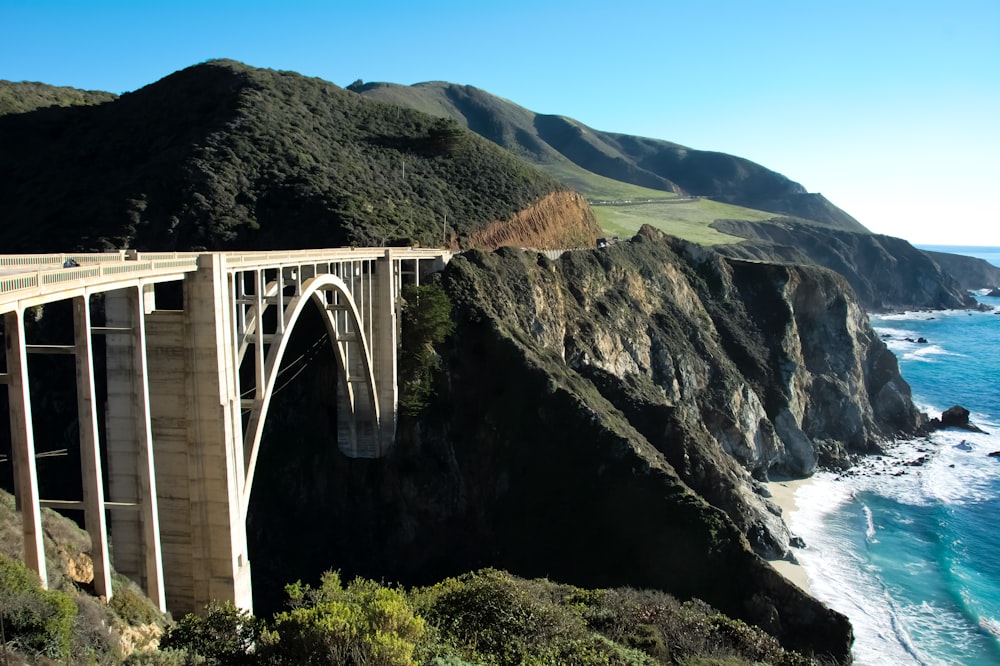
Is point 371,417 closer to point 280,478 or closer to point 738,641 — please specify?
point 280,478

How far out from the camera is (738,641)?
1917 centimetres

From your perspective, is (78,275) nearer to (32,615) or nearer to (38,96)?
(32,615)

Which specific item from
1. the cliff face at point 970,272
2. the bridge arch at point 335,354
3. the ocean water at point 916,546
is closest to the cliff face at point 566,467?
the ocean water at point 916,546

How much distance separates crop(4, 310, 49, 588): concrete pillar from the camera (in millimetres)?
9688

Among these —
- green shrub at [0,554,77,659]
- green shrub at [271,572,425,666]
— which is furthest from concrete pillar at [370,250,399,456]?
green shrub at [0,554,77,659]

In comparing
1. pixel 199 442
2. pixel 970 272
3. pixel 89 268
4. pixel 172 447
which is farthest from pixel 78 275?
pixel 970 272

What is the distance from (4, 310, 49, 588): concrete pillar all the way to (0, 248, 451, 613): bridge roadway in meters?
0.02

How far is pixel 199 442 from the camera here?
15836 millimetres

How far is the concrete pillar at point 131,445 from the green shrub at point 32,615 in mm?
4183

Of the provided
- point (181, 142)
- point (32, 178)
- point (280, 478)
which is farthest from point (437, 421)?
A: point (32, 178)

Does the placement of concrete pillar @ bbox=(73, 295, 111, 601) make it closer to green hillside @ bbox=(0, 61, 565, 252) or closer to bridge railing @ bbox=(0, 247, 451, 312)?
bridge railing @ bbox=(0, 247, 451, 312)

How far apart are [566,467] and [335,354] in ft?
41.1

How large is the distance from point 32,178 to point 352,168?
23997mm

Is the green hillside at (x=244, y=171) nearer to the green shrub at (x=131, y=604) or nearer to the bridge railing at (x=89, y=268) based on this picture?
the bridge railing at (x=89, y=268)
